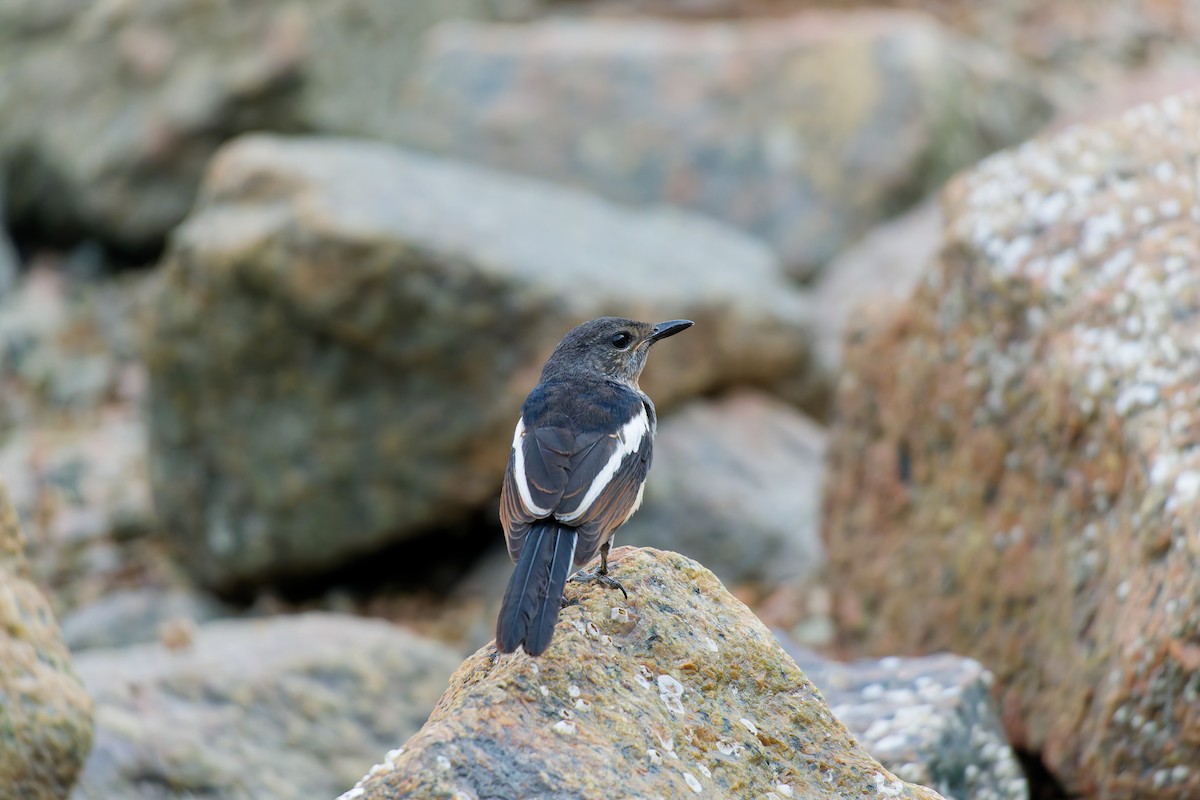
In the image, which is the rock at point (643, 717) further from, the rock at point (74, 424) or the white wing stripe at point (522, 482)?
the rock at point (74, 424)

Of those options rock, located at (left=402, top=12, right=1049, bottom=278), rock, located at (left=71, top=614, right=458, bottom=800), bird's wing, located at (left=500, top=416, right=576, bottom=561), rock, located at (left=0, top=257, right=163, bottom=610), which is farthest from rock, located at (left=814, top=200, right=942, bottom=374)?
bird's wing, located at (left=500, top=416, right=576, bottom=561)

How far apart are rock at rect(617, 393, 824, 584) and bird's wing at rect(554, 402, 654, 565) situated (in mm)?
3712

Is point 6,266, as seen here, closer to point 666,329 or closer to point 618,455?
point 666,329

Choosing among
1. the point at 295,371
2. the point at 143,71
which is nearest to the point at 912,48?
the point at 295,371

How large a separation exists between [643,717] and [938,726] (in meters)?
1.52

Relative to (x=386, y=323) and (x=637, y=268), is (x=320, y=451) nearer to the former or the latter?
(x=386, y=323)

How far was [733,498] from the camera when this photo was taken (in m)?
9.29

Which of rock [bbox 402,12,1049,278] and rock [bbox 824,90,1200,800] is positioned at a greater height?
rock [bbox 824,90,1200,800]

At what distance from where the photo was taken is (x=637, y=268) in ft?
30.8

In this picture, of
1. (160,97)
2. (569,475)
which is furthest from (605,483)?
(160,97)

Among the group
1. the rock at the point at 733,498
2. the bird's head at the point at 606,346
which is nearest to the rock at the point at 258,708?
the bird's head at the point at 606,346

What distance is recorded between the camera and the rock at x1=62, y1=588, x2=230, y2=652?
9172 mm

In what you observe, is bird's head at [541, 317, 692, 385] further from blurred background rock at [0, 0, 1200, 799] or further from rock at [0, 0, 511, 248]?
rock at [0, 0, 511, 248]

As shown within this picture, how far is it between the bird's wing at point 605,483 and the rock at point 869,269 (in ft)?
16.9
